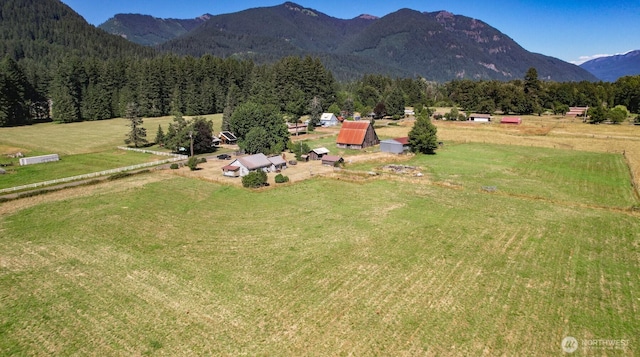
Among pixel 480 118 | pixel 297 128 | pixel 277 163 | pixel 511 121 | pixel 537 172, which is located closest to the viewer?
pixel 537 172

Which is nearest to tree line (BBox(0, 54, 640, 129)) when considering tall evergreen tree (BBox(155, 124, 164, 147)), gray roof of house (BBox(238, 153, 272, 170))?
tall evergreen tree (BBox(155, 124, 164, 147))

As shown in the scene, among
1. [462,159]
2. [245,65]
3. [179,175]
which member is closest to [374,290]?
[179,175]

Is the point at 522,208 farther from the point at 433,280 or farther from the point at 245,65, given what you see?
the point at 245,65

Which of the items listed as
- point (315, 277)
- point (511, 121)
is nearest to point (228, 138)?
point (315, 277)

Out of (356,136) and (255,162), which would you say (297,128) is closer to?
(356,136)

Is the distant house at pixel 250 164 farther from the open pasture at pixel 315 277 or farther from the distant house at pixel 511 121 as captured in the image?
the distant house at pixel 511 121

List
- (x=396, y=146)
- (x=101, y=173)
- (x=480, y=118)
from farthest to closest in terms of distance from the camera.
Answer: (x=480, y=118) < (x=396, y=146) < (x=101, y=173)

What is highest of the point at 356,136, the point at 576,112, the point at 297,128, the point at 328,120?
the point at 576,112
